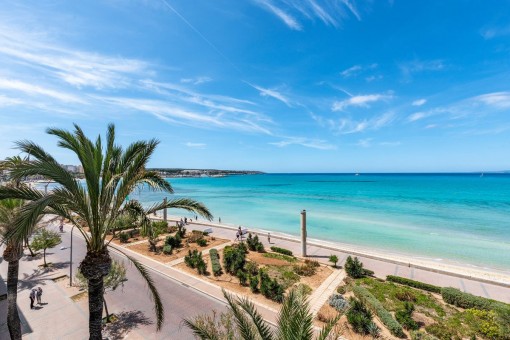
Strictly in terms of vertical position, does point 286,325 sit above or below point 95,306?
above

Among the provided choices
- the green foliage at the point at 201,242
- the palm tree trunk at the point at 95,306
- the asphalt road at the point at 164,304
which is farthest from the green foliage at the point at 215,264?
the palm tree trunk at the point at 95,306

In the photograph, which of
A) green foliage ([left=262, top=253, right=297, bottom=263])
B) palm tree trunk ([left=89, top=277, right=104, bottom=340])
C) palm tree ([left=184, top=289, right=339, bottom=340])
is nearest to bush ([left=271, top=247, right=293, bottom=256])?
green foliage ([left=262, top=253, right=297, bottom=263])

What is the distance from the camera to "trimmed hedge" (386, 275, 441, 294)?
1471 centimetres

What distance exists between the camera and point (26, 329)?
10859 millimetres

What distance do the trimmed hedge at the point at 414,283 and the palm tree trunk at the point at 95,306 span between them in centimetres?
1620

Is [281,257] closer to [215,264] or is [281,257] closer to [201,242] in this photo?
[215,264]

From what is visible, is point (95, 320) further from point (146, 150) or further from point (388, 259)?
point (388, 259)

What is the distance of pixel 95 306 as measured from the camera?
752 centimetres

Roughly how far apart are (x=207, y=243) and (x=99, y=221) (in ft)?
60.1

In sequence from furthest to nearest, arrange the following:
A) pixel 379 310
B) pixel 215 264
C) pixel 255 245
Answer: pixel 255 245 → pixel 215 264 → pixel 379 310

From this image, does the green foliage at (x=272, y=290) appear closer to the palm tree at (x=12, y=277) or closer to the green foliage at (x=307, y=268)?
the green foliage at (x=307, y=268)

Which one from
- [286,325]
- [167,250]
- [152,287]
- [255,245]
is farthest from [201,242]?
[286,325]

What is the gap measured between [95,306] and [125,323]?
4910 millimetres

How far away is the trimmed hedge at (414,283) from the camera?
14.7 m
